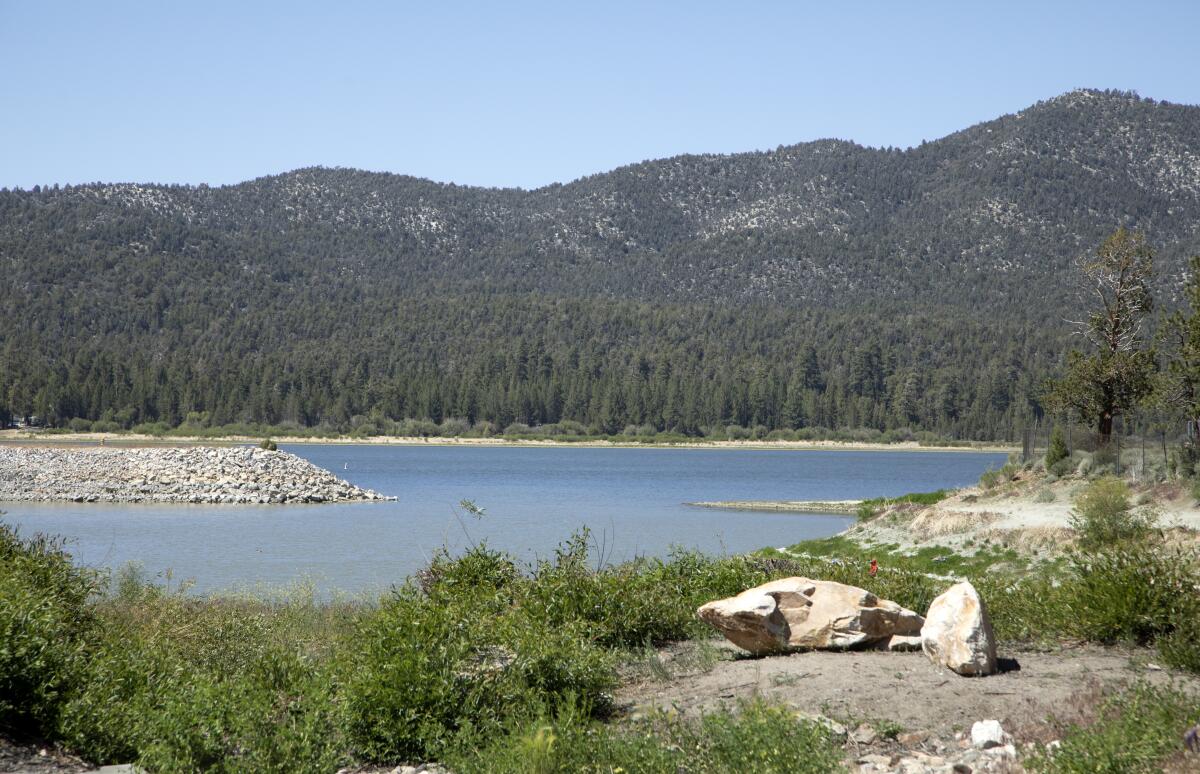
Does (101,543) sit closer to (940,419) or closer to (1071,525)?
(1071,525)

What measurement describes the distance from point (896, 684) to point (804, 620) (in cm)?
154

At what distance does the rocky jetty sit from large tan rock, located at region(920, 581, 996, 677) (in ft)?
147

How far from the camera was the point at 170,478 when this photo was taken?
53.0 m

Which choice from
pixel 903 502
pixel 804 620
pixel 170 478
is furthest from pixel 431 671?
pixel 170 478

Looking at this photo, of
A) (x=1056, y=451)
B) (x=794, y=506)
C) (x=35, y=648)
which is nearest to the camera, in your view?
(x=35, y=648)

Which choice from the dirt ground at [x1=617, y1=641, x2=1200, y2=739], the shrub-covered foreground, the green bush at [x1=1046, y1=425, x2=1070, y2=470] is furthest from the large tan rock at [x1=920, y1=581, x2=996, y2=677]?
the green bush at [x1=1046, y1=425, x2=1070, y2=470]

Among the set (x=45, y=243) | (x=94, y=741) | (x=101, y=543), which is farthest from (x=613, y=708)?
(x=45, y=243)

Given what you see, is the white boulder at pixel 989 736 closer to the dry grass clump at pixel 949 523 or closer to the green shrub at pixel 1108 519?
the green shrub at pixel 1108 519

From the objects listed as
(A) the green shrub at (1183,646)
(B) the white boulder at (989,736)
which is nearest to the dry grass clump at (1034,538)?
(A) the green shrub at (1183,646)

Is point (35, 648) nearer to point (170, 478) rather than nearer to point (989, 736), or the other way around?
point (989, 736)

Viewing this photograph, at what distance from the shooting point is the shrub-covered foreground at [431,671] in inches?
298

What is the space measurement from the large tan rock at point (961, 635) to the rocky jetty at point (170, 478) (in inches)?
1762

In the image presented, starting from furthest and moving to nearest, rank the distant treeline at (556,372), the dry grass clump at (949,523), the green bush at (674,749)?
the distant treeline at (556,372) → the dry grass clump at (949,523) → the green bush at (674,749)

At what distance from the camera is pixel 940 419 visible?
143625 mm
